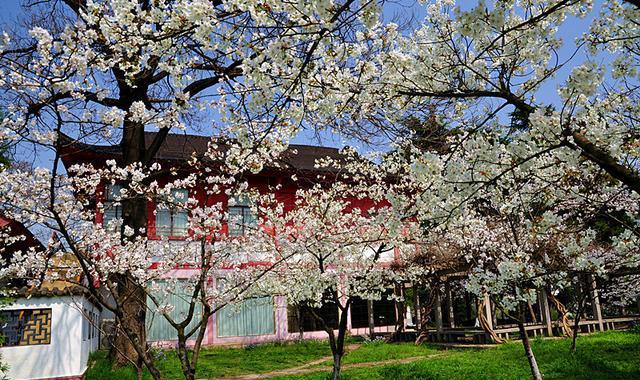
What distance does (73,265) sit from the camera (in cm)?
752

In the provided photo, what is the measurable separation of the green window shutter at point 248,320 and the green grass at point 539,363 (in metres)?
5.92

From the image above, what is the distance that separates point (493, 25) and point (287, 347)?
12.9 m

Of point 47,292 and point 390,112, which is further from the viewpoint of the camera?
point 47,292

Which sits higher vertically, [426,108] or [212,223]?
[426,108]

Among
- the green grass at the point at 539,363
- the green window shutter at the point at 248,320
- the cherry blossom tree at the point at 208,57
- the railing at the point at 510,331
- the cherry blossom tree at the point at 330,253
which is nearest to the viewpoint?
the cherry blossom tree at the point at 208,57

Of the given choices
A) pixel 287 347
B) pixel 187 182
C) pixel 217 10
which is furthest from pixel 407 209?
pixel 287 347

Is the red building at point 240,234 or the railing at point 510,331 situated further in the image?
the red building at point 240,234

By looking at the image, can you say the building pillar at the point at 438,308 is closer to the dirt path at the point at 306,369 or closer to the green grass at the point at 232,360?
the dirt path at the point at 306,369

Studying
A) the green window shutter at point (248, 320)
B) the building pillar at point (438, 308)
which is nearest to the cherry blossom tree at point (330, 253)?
the building pillar at point (438, 308)

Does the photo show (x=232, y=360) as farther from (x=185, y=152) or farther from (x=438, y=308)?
(x=185, y=152)

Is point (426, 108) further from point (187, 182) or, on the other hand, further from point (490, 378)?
point (490, 378)

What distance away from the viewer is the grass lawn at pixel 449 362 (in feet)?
28.0

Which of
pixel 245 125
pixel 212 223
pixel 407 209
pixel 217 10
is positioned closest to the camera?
pixel 217 10

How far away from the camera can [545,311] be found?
557 inches
